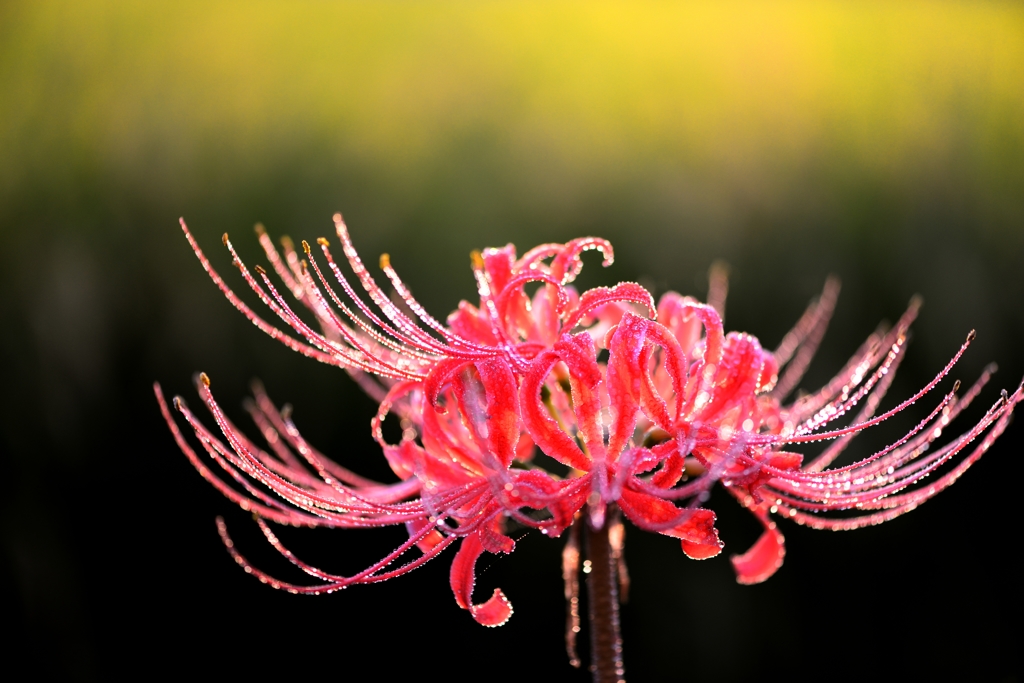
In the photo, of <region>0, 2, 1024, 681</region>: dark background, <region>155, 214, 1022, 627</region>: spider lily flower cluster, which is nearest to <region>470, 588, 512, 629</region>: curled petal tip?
<region>155, 214, 1022, 627</region>: spider lily flower cluster

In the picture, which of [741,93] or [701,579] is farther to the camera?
[741,93]

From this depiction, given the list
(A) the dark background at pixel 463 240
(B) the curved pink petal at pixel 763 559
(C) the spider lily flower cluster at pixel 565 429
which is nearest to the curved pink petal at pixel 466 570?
(C) the spider lily flower cluster at pixel 565 429

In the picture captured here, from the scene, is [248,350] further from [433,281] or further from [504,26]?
[504,26]

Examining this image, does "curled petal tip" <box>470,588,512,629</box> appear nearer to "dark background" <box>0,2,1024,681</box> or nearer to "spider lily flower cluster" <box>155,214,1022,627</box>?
"spider lily flower cluster" <box>155,214,1022,627</box>

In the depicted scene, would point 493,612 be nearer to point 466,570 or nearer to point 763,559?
point 466,570

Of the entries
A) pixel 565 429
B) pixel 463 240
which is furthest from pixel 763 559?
pixel 463 240

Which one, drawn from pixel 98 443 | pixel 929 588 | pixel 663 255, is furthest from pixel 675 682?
pixel 98 443
